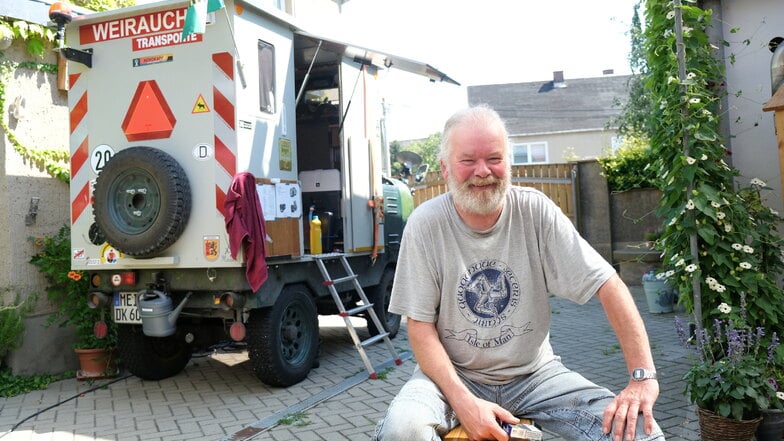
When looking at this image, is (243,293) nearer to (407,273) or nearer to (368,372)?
(368,372)

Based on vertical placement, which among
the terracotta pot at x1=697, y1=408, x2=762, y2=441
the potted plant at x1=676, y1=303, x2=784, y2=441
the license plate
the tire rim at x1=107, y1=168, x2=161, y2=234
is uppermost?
the tire rim at x1=107, y1=168, x2=161, y2=234

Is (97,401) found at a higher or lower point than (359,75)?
lower

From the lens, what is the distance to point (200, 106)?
5.25 meters

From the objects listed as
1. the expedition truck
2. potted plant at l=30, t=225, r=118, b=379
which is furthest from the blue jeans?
potted plant at l=30, t=225, r=118, b=379

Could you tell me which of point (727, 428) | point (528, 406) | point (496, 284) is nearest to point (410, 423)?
point (528, 406)

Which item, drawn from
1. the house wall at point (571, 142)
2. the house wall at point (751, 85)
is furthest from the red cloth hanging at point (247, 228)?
the house wall at point (571, 142)

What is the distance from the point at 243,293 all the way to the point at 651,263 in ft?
23.4

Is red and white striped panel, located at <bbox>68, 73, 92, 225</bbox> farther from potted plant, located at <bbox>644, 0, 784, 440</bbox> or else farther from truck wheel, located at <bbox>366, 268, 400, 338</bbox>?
potted plant, located at <bbox>644, 0, 784, 440</bbox>

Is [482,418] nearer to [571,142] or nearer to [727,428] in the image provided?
[727,428]

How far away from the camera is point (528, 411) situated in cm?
251

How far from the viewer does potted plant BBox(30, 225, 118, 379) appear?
6.10 meters

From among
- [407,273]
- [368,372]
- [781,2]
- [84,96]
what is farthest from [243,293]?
[781,2]

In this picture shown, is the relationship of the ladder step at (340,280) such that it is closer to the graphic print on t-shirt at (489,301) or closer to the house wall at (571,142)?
the graphic print on t-shirt at (489,301)

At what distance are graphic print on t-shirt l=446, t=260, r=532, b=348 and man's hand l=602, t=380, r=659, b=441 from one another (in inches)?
17.1
